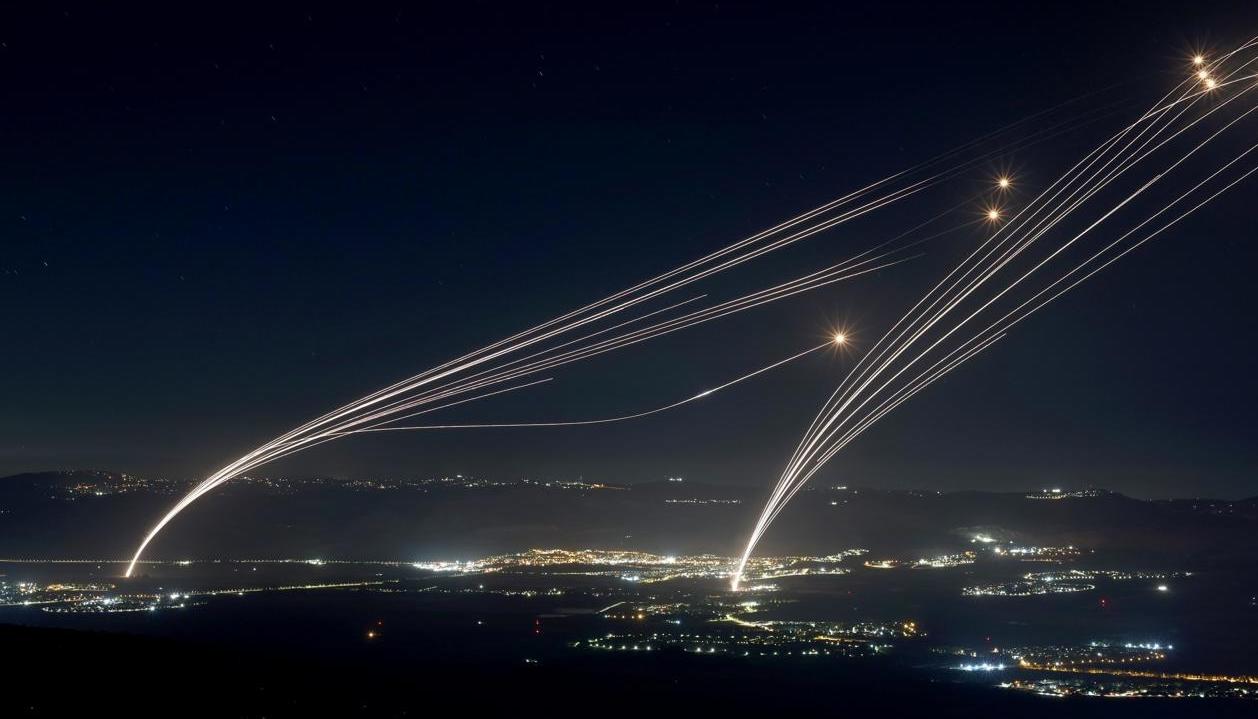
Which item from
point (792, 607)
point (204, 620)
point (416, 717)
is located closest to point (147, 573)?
point (204, 620)

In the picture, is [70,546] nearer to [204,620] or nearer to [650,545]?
[650,545]

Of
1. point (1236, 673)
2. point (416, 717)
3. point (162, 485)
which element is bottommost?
point (1236, 673)

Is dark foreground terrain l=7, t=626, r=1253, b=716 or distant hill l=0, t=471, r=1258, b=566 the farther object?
distant hill l=0, t=471, r=1258, b=566

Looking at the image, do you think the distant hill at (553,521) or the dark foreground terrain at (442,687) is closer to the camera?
the dark foreground terrain at (442,687)

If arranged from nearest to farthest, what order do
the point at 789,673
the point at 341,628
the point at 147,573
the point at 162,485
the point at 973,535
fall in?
the point at 789,673 < the point at 341,628 < the point at 147,573 < the point at 973,535 < the point at 162,485

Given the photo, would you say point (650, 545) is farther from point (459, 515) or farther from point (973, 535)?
point (973, 535)

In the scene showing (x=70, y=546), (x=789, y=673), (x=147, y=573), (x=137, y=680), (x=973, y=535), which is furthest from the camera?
(x=973, y=535)

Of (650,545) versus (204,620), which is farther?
(650,545)

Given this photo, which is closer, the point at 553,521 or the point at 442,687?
the point at 442,687

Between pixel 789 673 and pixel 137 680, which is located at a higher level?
pixel 137 680
